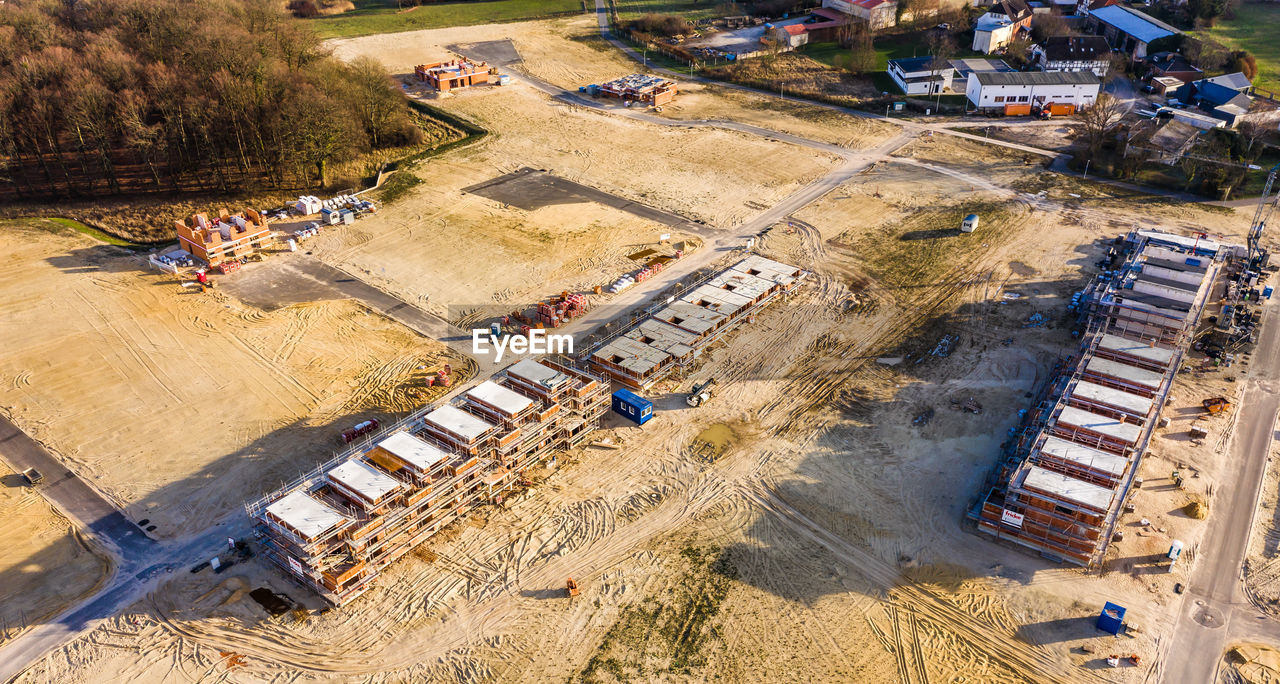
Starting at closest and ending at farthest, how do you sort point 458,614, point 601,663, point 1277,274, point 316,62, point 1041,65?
point 601,663 → point 458,614 → point 1277,274 → point 316,62 → point 1041,65

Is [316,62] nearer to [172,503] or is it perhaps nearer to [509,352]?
[509,352]

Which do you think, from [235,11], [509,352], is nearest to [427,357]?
[509,352]

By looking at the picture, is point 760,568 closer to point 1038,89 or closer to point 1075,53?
point 1038,89

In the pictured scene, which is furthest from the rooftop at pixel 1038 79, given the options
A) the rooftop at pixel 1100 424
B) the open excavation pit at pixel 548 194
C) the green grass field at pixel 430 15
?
the green grass field at pixel 430 15

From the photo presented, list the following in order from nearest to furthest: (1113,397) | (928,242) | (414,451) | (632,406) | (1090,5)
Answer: (414,451)
(1113,397)
(632,406)
(928,242)
(1090,5)

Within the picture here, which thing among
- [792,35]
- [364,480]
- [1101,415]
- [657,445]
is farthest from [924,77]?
[364,480]

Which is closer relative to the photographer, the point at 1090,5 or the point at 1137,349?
the point at 1137,349

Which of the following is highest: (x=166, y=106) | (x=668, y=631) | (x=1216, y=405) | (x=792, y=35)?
(x=792, y=35)
